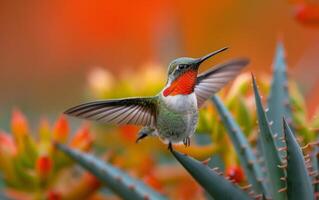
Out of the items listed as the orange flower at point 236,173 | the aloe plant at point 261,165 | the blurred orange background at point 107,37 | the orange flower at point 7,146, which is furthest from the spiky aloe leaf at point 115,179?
the blurred orange background at point 107,37

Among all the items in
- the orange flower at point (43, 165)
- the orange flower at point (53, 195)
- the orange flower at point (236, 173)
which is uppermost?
the orange flower at point (236, 173)

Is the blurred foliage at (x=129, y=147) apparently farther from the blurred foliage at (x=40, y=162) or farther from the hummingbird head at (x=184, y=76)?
the hummingbird head at (x=184, y=76)

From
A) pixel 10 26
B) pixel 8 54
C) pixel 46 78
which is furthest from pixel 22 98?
pixel 10 26

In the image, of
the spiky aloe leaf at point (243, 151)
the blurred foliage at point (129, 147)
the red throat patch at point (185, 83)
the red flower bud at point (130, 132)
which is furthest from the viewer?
the red flower bud at point (130, 132)

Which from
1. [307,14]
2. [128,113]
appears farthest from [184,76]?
[307,14]

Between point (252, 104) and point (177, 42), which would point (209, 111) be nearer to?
point (252, 104)

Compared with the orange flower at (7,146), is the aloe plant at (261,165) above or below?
above

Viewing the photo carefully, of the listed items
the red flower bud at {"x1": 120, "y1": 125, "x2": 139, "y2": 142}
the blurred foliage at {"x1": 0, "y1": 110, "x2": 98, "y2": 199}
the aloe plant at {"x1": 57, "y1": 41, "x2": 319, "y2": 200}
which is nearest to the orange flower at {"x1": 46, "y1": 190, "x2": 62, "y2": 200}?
the blurred foliage at {"x1": 0, "y1": 110, "x2": 98, "y2": 199}
